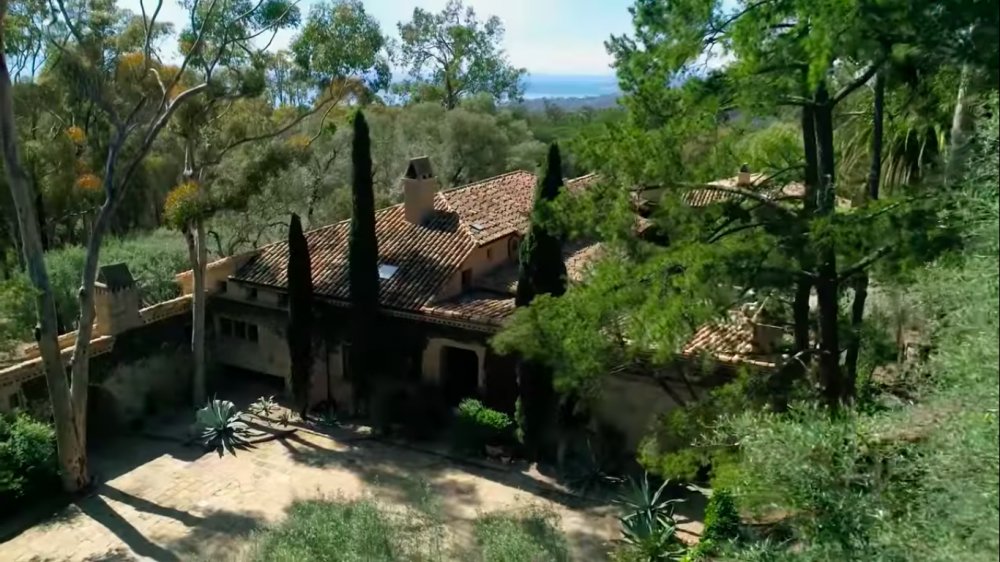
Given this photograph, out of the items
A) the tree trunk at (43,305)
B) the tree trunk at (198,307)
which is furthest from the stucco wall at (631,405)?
the tree trunk at (43,305)

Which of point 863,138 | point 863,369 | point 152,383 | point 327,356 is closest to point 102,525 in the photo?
point 152,383

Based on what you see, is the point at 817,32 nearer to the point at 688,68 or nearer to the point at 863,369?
the point at 688,68

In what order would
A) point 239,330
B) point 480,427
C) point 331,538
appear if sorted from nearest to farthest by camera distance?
point 331,538
point 480,427
point 239,330

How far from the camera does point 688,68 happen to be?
10.4 metres

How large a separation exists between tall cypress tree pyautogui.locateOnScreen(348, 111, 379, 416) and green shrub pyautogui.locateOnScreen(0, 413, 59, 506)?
22.5 ft

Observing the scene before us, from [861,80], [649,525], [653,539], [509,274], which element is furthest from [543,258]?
[861,80]

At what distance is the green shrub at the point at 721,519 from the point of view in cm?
1260

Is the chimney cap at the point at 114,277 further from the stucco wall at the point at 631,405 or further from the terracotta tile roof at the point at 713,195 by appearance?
the terracotta tile roof at the point at 713,195

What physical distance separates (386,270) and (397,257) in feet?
1.95

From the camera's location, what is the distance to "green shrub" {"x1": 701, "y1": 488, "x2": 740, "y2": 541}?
12.6 metres

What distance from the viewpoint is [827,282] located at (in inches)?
406

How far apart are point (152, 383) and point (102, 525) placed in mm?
5733

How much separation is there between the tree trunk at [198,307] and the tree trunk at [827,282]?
14684mm

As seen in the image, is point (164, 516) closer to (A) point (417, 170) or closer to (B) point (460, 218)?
(B) point (460, 218)
